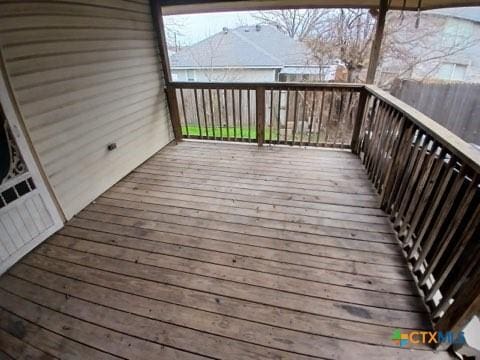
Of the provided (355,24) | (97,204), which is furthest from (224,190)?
(355,24)

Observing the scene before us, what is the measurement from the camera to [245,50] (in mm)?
9508

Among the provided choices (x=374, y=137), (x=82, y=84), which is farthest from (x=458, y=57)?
(x=82, y=84)

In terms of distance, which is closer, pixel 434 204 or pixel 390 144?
pixel 434 204

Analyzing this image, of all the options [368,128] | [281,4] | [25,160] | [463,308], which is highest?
[281,4]

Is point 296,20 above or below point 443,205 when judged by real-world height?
above

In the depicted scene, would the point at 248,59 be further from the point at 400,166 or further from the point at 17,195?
the point at 17,195

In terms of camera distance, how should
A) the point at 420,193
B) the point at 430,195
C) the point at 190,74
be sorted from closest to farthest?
1. the point at 430,195
2. the point at 420,193
3. the point at 190,74

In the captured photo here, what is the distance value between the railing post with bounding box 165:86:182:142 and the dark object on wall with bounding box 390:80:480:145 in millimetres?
4424

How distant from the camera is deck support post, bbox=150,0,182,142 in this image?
3663 millimetres

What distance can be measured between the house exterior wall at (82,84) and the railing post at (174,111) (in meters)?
0.34

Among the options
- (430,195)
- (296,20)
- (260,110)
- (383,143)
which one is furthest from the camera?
(296,20)

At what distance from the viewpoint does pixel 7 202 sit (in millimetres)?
1940

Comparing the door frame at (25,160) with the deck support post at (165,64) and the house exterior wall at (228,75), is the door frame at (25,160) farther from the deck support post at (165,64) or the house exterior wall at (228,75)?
the house exterior wall at (228,75)

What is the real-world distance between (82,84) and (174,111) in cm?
177
